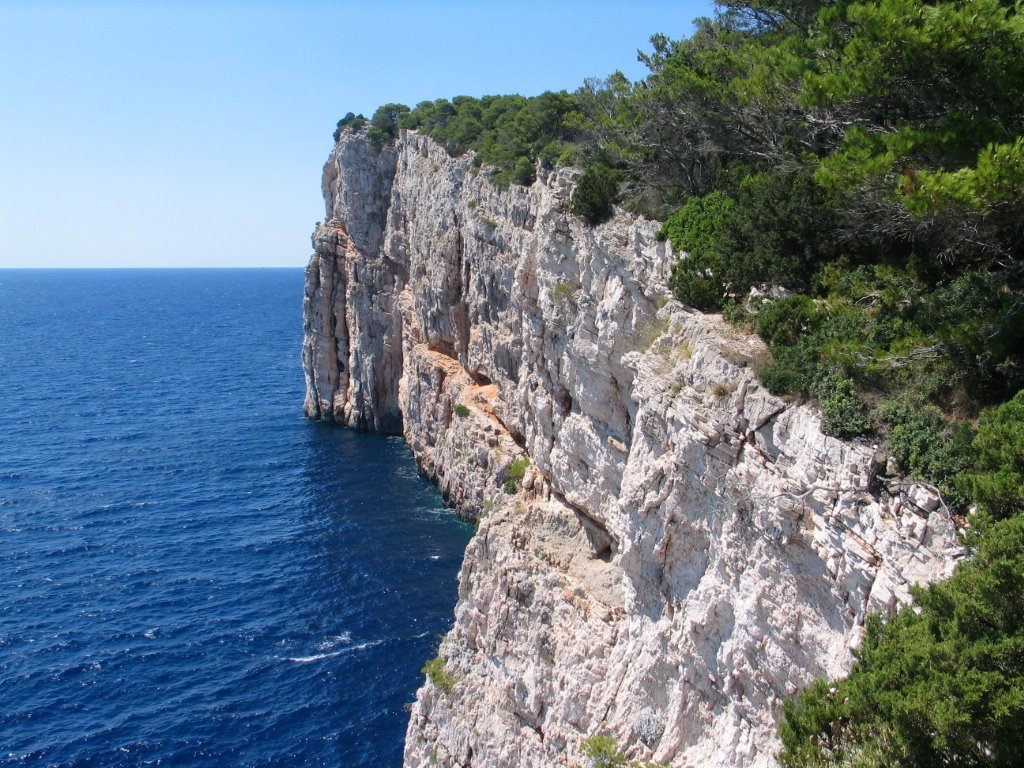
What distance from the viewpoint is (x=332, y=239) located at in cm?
8012

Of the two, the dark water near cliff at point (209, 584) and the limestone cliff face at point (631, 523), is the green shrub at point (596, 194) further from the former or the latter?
the dark water near cliff at point (209, 584)

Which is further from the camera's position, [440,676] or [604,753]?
[440,676]

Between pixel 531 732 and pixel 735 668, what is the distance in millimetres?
11743

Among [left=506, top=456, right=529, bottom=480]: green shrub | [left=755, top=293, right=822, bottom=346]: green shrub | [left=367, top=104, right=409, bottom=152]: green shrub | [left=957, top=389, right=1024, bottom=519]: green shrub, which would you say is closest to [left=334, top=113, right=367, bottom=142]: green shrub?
[left=367, top=104, right=409, bottom=152]: green shrub

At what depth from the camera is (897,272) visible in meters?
19.3

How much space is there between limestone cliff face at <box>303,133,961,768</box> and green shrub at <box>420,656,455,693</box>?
1.71ft

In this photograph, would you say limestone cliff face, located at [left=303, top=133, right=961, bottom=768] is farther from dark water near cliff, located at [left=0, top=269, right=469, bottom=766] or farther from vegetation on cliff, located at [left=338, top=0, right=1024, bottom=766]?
dark water near cliff, located at [left=0, top=269, right=469, bottom=766]

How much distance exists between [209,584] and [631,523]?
30.8 metres

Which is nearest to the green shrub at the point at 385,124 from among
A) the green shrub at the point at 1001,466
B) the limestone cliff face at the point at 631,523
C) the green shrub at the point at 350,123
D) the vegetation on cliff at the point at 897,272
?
the green shrub at the point at 350,123

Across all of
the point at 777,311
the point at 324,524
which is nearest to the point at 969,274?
the point at 777,311

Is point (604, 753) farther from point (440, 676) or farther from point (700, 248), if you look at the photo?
point (700, 248)

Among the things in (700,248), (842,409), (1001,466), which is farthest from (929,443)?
(700,248)

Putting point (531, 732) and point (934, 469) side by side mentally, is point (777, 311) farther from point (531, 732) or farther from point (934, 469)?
point (531, 732)

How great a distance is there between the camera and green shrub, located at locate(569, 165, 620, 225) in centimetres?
3206
